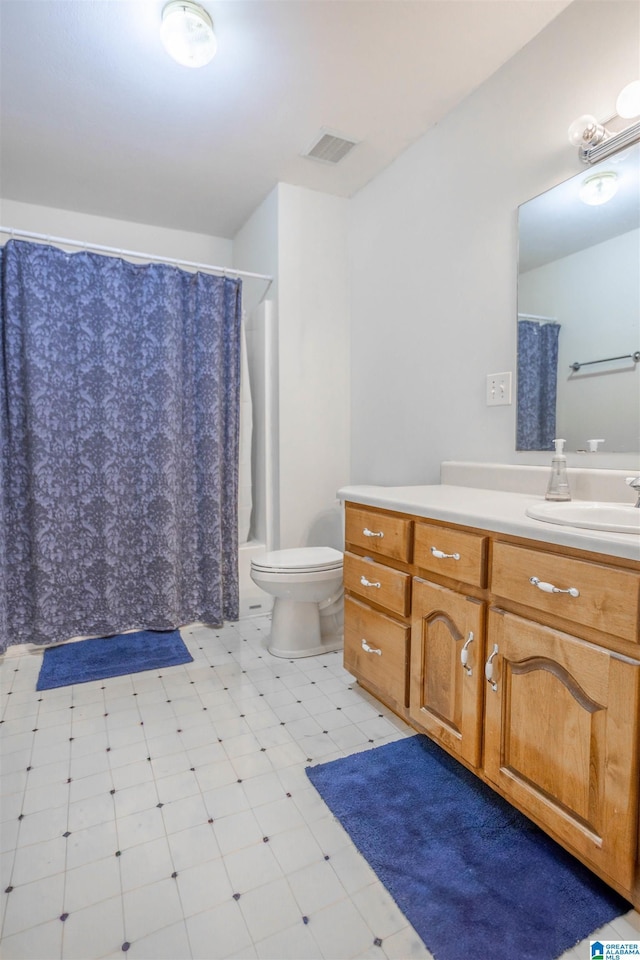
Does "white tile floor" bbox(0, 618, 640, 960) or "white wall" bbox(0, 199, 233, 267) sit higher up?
"white wall" bbox(0, 199, 233, 267)

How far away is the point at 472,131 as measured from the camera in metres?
1.88

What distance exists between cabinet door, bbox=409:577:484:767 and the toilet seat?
0.71 metres

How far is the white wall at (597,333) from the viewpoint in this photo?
138 cm

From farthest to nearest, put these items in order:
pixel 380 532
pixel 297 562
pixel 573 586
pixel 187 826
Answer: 1. pixel 297 562
2. pixel 380 532
3. pixel 187 826
4. pixel 573 586

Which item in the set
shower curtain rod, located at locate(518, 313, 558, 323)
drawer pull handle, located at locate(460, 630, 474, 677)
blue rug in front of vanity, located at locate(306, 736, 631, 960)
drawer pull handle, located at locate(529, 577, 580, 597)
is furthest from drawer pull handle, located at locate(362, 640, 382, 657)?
shower curtain rod, located at locate(518, 313, 558, 323)

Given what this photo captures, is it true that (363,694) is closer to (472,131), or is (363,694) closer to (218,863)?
(218,863)

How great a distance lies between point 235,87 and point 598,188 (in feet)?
4.29

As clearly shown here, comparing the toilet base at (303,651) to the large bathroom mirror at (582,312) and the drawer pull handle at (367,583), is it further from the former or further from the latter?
the large bathroom mirror at (582,312)

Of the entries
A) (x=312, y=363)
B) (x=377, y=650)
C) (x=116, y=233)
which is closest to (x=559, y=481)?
(x=377, y=650)

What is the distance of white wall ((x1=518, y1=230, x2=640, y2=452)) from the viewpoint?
1.38 m

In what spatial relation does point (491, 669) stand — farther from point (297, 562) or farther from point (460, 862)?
point (297, 562)

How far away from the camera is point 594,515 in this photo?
1196mm

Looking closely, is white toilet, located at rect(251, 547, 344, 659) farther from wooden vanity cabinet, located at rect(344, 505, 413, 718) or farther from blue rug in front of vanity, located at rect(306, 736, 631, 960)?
blue rug in front of vanity, located at rect(306, 736, 631, 960)

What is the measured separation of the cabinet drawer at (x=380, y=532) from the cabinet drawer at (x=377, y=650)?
22cm
